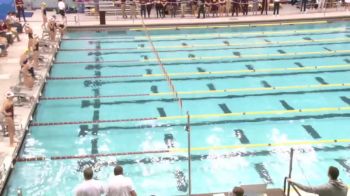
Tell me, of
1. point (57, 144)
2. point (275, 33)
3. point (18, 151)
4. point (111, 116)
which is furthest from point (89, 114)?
point (275, 33)

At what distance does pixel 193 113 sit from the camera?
10727mm

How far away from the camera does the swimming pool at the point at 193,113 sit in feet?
27.5

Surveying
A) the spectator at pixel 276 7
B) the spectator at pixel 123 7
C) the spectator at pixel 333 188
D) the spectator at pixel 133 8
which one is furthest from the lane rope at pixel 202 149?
the spectator at pixel 123 7

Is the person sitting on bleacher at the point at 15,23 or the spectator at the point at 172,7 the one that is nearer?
the person sitting on bleacher at the point at 15,23

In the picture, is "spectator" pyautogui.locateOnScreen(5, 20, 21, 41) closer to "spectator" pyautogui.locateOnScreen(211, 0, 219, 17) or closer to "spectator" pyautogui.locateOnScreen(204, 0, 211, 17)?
"spectator" pyautogui.locateOnScreen(204, 0, 211, 17)

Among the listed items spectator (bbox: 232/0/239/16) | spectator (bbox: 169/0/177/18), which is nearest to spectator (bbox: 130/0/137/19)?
spectator (bbox: 169/0/177/18)

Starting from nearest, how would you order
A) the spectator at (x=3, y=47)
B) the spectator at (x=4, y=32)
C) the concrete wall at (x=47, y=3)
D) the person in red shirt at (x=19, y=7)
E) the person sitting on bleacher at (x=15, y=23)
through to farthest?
the spectator at (x=3, y=47) < the spectator at (x=4, y=32) < the person sitting on bleacher at (x=15, y=23) < the person in red shirt at (x=19, y=7) < the concrete wall at (x=47, y=3)

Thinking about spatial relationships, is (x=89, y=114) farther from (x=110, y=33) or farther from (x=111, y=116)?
(x=110, y=33)

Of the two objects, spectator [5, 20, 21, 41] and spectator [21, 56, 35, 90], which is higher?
spectator [5, 20, 21, 41]

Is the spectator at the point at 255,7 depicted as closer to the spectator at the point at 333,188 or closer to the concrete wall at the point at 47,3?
the concrete wall at the point at 47,3

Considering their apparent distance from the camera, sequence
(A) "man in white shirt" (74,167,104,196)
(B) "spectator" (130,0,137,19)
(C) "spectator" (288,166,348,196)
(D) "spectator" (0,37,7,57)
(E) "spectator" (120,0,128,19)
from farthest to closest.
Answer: (E) "spectator" (120,0,128,19) < (B) "spectator" (130,0,137,19) < (D) "spectator" (0,37,7,57) < (A) "man in white shirt" (74,167,104,196) < (C) "spectator" (288,166,348,196)

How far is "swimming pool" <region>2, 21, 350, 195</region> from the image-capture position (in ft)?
27.5

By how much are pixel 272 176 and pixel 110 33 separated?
1092 centimetres

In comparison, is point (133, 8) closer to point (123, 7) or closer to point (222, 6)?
point (123, 7)
